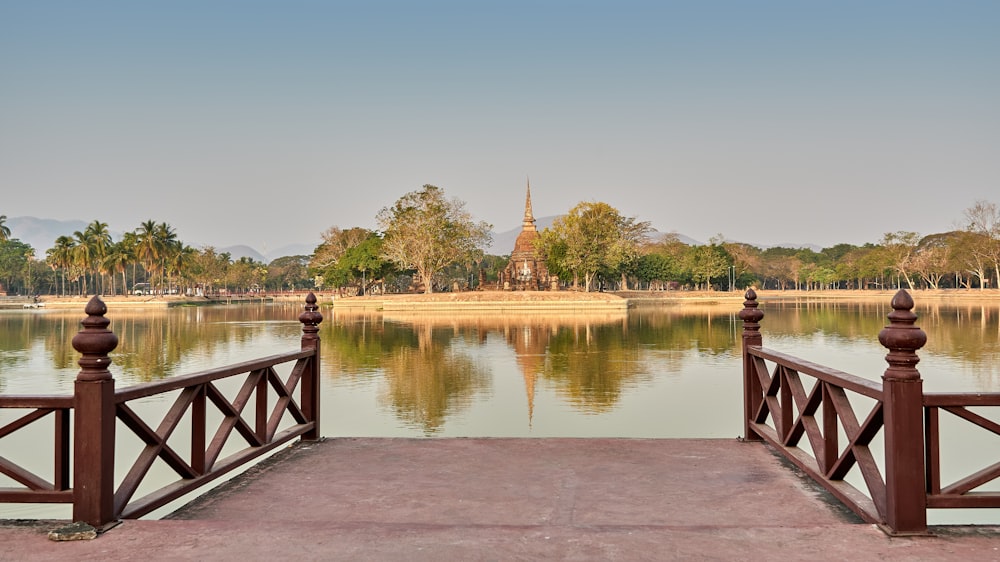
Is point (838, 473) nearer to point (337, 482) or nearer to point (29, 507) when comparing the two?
point (337, 482)

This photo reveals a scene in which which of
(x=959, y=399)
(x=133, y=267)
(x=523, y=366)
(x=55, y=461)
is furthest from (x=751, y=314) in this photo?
(x=133, y=267)

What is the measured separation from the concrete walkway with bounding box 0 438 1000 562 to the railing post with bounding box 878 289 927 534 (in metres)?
0.14

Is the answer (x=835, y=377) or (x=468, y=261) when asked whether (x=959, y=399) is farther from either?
(x=468, y=261)

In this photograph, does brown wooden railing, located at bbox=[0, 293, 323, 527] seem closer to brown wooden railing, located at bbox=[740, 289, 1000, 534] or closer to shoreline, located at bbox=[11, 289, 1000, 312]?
brown wooden railing, located at bbox=[740, 289, 1000, 534]

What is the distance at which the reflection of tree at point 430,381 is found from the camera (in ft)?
37.6

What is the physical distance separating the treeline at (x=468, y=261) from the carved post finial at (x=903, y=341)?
55415mm

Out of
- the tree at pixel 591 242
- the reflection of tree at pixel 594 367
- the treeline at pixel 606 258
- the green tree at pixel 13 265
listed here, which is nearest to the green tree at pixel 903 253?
the treeline at pixel 606 258

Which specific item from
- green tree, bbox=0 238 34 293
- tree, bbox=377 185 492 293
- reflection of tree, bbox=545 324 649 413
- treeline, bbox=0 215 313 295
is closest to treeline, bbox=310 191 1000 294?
tree, bbox=377 185 492 293

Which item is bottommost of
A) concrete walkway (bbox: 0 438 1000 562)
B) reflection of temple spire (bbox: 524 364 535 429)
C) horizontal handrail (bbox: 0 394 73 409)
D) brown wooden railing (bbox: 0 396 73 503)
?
reflection of temple spire (bbox: 524 364 535 429)

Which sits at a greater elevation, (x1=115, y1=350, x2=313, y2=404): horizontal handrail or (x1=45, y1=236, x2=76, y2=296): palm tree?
(x1=45, y1=236, x2=76, y2=296): palm tree

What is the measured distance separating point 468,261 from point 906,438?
193 ft

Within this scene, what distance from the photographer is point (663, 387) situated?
1374cm

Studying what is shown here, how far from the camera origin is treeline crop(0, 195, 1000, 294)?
6100cm

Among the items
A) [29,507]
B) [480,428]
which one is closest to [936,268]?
[480,428]
